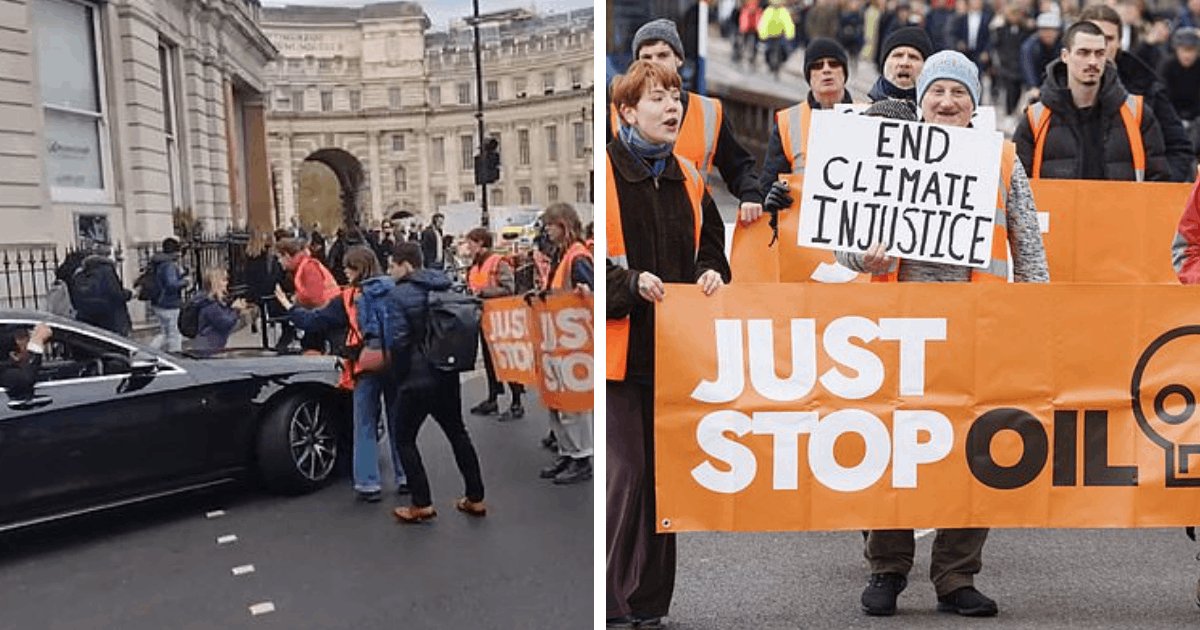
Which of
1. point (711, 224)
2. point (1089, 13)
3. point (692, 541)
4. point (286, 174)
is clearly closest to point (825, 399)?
point (711, 224)

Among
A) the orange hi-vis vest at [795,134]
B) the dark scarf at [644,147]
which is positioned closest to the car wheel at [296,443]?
the dark scarf at [644,147]

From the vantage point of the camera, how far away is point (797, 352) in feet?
10.3

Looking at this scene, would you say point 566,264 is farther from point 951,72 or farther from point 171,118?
point 951,72

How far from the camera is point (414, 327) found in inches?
77.8

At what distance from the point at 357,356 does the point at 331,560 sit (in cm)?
38

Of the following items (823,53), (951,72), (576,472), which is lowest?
(576,472)

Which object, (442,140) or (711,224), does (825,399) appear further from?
(442,140)

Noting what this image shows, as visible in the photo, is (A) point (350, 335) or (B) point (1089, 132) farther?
(B) point (1089, 132)

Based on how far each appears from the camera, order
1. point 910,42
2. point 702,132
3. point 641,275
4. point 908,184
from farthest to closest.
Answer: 1. point 910,42
2. point 702,132
3. point 908,184
4. point 641,275

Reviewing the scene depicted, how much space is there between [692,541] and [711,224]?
1.54 meters

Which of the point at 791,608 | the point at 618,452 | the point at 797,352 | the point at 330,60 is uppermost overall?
the point at 330,60

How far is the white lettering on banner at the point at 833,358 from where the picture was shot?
122 inches

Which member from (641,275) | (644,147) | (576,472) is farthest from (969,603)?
(576,472)

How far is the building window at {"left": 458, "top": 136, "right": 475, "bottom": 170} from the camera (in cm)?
193
